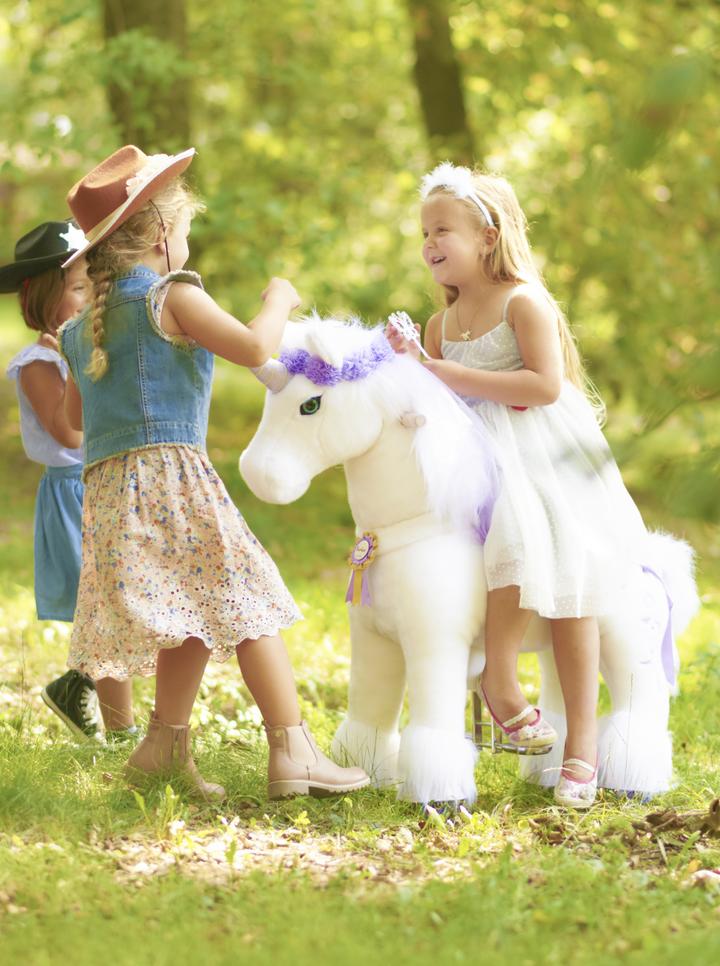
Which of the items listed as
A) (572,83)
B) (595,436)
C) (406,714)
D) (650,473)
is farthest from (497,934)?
(572,83)

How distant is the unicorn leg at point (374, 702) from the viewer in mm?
3395

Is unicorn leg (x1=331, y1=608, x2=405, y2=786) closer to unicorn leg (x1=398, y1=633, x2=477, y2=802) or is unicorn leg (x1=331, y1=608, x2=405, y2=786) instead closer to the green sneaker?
unicorn leg (x1=398, y1=633, x2=477, y2=802)

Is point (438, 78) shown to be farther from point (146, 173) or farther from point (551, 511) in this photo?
point (551, 511)

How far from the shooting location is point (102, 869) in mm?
2779

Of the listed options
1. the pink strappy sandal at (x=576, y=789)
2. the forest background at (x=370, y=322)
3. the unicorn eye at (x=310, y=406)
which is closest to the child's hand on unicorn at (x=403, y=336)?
the unicorn eye at (x=310, y=406)

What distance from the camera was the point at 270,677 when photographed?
324 cm

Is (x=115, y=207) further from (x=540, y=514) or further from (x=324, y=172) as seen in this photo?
(x=324, y=172)

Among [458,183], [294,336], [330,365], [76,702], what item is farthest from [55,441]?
[458,183]

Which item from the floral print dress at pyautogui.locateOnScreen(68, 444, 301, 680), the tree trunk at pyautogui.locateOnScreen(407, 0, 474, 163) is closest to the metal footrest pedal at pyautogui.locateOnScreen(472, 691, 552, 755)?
the floral print dress at pyautogui.locateOnScreen(68, 444, 301, 680)

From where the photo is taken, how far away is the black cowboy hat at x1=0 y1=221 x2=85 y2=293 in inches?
150

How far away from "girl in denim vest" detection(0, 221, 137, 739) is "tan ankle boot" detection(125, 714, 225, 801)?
0.55 meters

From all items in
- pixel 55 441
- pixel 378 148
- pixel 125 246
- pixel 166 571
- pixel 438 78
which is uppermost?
pixel 438 78

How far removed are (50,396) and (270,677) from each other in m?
1.24

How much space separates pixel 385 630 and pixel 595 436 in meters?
0.76
